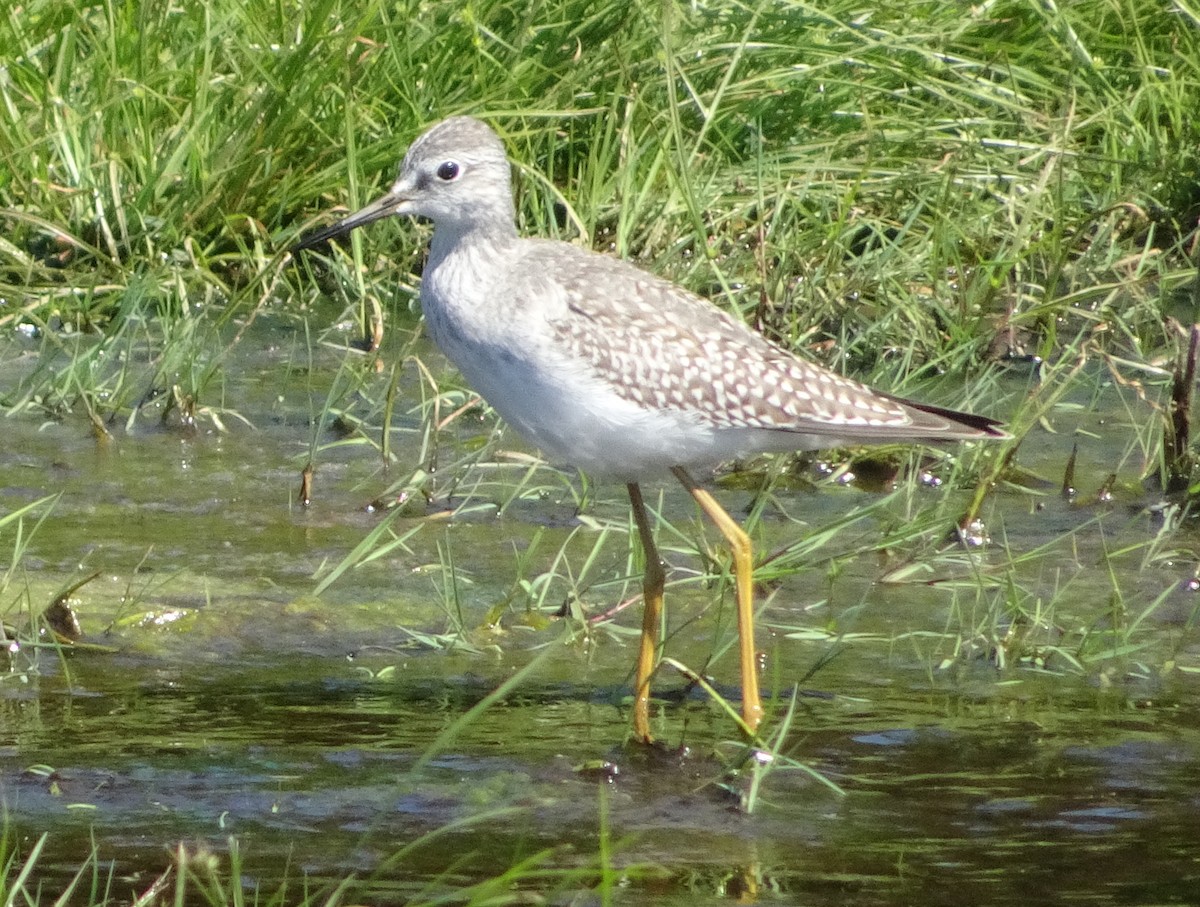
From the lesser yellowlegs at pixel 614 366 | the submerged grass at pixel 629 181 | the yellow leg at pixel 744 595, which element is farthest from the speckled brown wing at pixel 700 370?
the submerged grass at pixel 629 181

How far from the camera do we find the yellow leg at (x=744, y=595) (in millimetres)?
4695

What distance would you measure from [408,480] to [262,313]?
6.90ft

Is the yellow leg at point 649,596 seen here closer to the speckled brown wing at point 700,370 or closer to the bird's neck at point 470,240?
the speckled brown wing at point 700,370

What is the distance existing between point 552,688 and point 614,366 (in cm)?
80

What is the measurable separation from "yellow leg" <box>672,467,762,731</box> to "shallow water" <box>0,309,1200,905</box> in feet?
0.25

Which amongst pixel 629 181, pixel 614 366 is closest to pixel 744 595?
pixel 614 366

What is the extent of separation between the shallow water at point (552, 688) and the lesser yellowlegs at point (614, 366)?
34cm

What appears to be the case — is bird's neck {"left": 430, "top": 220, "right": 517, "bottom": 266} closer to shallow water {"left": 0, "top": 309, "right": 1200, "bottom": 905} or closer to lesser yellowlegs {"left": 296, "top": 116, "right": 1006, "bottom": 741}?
lesser yellowlegs {"left": 296, "top": 116, "right": 1006, "bottom": 741}

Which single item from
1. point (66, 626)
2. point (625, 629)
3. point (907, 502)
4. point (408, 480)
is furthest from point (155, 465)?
point (907, 502)

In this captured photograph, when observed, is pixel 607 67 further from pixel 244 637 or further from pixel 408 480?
pixel 244 637

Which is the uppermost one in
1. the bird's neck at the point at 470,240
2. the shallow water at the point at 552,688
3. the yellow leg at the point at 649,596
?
the bird's neck at the point at 470,240

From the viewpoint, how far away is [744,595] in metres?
4.85

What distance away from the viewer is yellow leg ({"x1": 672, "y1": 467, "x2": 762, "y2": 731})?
4695 millimetres

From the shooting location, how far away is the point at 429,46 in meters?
7.70
